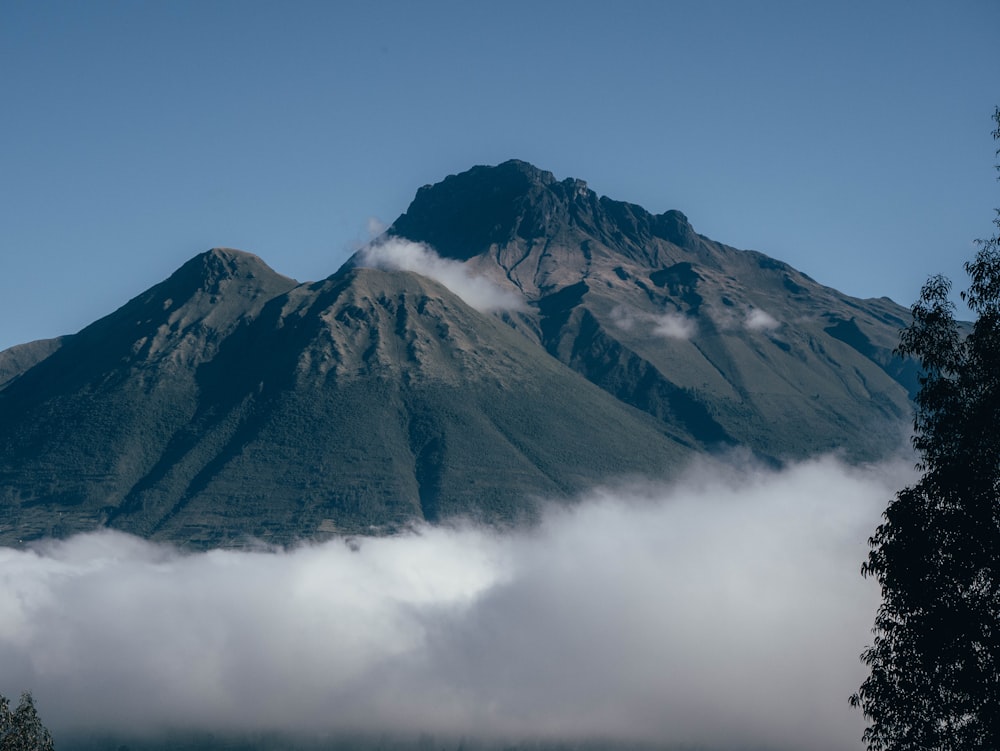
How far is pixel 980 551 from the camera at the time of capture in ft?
182

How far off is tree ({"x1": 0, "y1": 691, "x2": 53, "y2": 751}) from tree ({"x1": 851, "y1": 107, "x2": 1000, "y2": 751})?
186 feet

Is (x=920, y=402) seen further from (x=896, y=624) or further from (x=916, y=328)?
(x=896, y=624)

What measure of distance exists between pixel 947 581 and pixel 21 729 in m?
62.4

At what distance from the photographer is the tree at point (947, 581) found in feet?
180

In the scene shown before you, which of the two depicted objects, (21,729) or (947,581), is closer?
(947,581)

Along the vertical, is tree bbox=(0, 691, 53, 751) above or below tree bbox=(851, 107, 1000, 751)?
below

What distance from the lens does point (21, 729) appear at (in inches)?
3506

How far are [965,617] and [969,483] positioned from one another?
5.56 meters

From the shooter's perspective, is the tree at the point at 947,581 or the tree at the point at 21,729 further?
the tree at the point at 21,729

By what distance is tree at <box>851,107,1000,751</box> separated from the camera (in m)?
54.8

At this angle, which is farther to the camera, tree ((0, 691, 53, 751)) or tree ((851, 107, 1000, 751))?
tree ((0, 691, 53, 751))

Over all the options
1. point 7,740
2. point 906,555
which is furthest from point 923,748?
point 7,740

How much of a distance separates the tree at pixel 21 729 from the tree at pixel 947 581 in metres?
56.7

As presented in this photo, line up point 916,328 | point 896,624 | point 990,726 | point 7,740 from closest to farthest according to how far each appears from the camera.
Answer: point 990,726 < point 896,624 < point 916,328 < point 7,740
